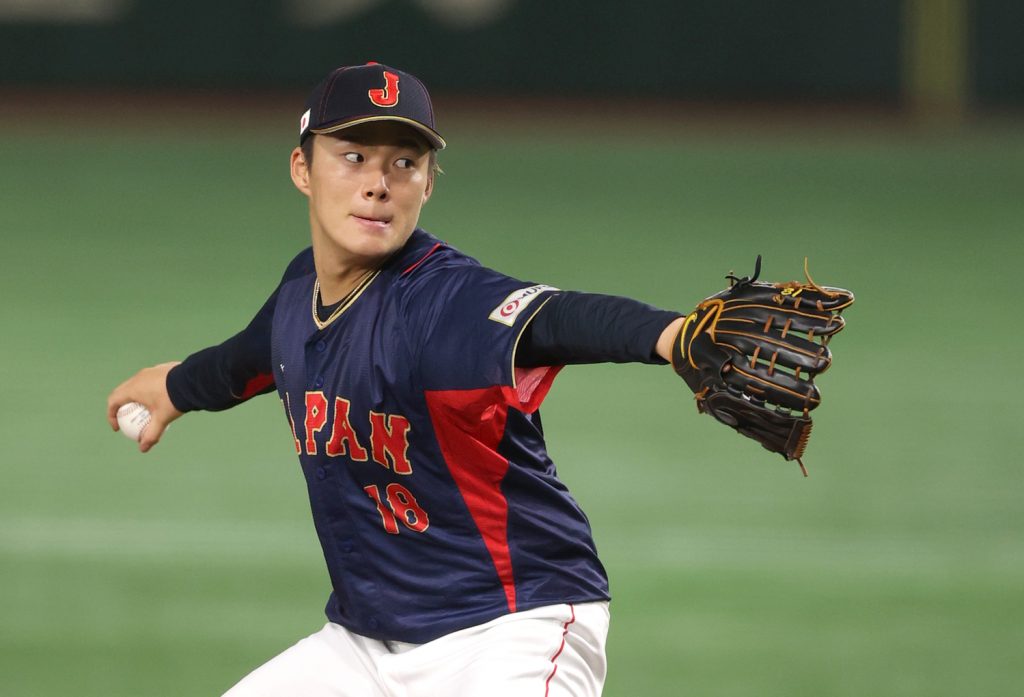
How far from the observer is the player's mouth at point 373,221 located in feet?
12.3

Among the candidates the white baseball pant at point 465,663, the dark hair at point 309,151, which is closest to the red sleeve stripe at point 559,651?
the white baseball pant at point 465,663

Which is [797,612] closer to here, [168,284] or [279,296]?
[279,296]

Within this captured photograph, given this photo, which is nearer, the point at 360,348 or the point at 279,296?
the point at 360,348

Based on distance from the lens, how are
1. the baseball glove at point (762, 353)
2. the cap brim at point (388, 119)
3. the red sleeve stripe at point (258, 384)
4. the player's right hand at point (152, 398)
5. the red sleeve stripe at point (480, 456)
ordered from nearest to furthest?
1. the baseball glove at point (762, 353)
2. the red sleeve stripe at point (480, 456)
3. the cap brim at point (388, 119)
4. the red sleeve stripe at point (258, 384)
5. the player's right hand at point (152, 398)

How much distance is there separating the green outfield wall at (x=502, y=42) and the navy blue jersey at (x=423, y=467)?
585 inches

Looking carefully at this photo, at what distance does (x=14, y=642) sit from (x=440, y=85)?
13495mm

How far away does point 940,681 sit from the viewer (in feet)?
18.5

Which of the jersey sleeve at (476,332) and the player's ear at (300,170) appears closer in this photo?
the jersey sleeve at (476,332)

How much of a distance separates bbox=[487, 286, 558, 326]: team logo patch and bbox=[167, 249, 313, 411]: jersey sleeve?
3.49ft

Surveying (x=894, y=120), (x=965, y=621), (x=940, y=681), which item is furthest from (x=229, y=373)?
(x=894, y=120)

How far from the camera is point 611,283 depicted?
38.1 ft

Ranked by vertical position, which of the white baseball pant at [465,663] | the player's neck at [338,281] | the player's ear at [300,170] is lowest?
the white baseball pant at [465,663]

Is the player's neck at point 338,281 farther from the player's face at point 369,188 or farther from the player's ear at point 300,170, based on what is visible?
the player's ear at point 300,170

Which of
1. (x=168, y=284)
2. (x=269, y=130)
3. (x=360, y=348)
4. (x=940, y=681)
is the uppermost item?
(x=269, y=130)
